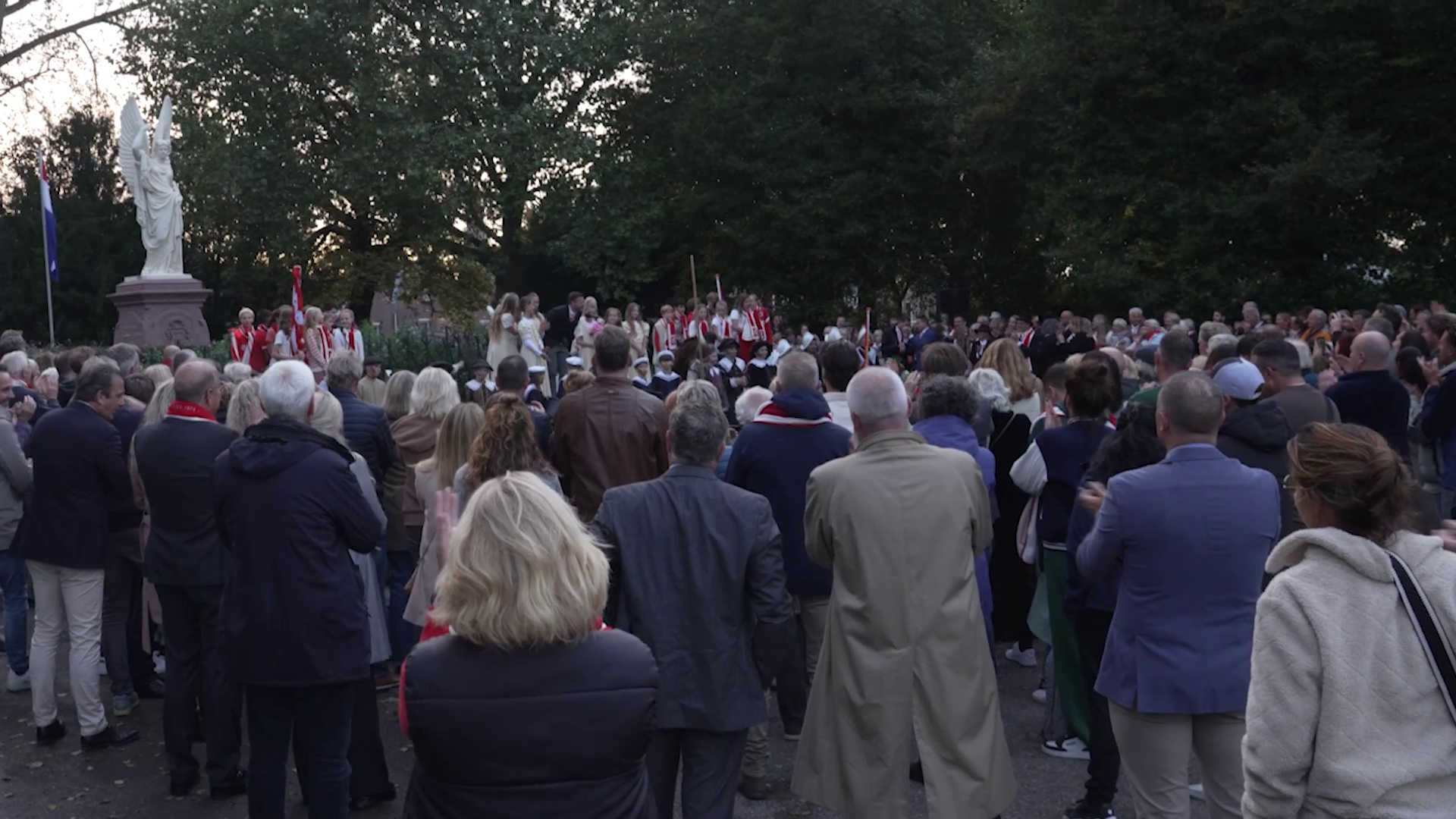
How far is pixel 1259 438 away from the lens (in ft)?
18.2

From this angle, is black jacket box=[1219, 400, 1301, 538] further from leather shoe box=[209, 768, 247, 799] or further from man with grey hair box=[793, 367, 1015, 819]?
leather shoe box=[209, 768, 247, 799]

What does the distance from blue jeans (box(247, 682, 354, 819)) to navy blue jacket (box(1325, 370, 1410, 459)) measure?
5860 millimetres

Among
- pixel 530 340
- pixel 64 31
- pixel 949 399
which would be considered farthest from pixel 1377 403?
pixel 64 31

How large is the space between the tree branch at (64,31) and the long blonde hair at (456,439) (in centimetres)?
3129

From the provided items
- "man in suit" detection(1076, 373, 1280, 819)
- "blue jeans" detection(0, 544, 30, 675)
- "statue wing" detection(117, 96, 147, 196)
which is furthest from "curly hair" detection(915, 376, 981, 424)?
"statue wing" detection(117, 96, 147, 196)

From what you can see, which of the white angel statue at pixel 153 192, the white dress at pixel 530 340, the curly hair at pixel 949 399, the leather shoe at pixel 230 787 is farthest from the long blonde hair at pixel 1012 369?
the white angel statue at pixel 153 192

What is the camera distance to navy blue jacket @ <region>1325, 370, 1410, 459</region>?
26.3ft

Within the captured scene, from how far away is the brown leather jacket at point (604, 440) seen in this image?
6.78m

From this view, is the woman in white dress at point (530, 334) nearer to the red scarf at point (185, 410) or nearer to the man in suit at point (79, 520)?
the man in suit at point (79, 520)

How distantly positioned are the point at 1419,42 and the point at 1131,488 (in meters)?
24.0

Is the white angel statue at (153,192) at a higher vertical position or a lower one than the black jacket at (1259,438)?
higher

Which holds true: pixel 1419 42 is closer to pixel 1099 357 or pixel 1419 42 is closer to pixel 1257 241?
pixel 1257 241

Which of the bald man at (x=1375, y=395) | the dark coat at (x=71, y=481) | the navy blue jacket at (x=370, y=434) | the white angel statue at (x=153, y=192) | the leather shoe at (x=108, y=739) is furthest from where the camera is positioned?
the white angel statue at (x=153, y=192)

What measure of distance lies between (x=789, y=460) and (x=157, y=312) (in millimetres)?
19030
